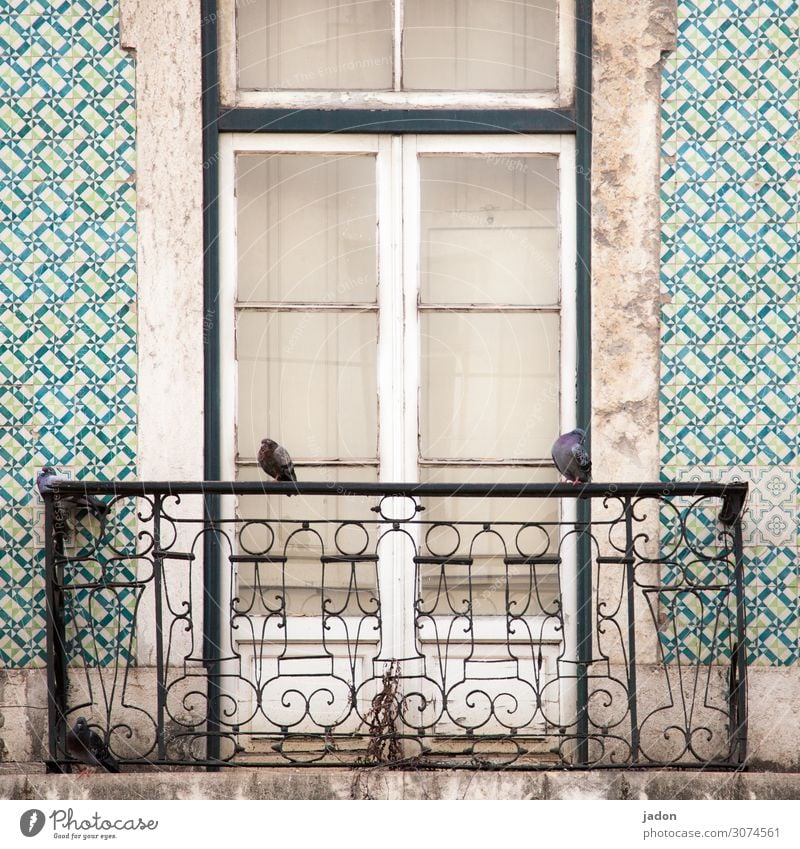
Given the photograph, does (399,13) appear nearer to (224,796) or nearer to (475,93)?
(475,93)

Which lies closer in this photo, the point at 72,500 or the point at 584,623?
the point at 72,500

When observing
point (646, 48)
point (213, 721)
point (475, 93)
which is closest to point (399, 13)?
point (475, 93)

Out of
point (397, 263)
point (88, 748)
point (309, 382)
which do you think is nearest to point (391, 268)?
point (397, 263)

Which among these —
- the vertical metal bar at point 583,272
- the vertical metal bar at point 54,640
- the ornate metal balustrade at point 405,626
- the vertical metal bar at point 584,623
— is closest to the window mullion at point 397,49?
the vertical metal bar at point 583,272

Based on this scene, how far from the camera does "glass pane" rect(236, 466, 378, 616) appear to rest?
228 inches

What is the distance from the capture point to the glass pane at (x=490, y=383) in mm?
5891

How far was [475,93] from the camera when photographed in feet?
19.4

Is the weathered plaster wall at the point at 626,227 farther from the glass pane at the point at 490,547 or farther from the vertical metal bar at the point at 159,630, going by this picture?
the vertical metal bar at the point at 159,630

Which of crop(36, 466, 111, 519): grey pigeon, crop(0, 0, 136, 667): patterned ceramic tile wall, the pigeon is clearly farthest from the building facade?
the pigeon

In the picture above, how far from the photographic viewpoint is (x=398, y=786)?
205 inches

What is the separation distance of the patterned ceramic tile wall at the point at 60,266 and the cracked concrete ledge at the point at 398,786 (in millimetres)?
656

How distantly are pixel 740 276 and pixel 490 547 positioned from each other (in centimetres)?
137

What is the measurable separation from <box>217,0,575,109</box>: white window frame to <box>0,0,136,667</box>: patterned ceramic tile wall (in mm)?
387

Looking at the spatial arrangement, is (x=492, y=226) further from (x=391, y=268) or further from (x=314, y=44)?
(x=314, y=44)
